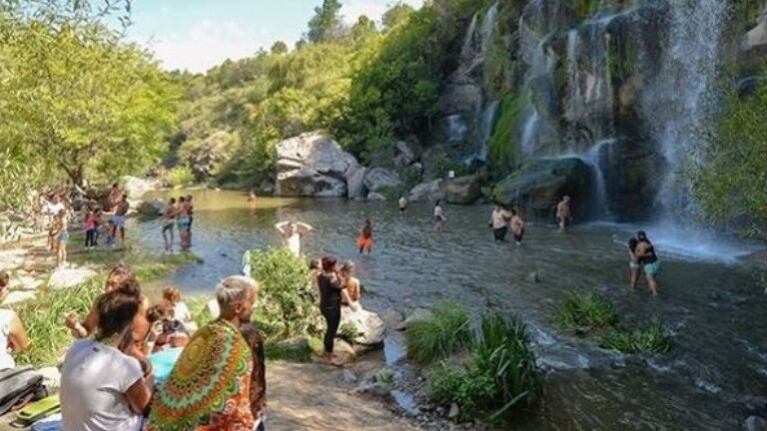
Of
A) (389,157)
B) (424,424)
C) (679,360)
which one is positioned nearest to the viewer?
(424,424)

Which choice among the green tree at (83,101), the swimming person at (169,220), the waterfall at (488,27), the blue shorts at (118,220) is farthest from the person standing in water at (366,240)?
the waterfall at (488,27)

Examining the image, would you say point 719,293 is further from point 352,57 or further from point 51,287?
point 352,57

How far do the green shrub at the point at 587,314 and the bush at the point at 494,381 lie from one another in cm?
358

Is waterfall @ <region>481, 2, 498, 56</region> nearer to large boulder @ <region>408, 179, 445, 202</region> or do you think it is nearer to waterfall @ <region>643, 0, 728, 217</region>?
large boulder @ <region>408, 179, 445, 202</region>

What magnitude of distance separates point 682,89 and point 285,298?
2178cm

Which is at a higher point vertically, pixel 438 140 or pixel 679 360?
pixel 438 140

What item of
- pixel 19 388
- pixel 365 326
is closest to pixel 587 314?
pixel 365 326

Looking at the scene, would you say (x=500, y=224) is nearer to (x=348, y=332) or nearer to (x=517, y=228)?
(x=517, y=228)

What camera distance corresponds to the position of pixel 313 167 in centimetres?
5412

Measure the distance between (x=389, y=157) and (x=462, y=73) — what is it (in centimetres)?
916

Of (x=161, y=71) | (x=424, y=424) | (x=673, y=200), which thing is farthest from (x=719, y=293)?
(x=161, y=71)

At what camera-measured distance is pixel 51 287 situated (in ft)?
53.7

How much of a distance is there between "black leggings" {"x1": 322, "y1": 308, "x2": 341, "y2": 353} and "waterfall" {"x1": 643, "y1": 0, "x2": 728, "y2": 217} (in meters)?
18.8

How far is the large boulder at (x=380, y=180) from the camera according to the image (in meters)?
49.4
